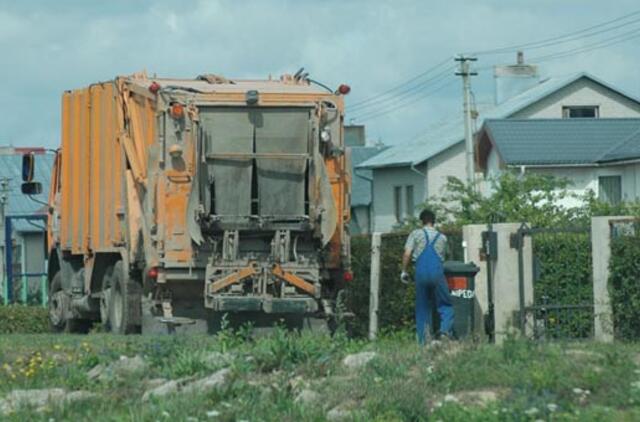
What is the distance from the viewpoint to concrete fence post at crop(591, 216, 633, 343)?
59.9 feet

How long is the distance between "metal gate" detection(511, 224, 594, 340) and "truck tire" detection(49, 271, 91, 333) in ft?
29.9

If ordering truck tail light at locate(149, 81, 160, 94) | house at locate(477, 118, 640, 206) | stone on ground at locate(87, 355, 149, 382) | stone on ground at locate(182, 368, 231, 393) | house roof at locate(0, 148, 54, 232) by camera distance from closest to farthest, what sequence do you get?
stone on ground at locate(182, 368, 231, 393) → stone on ground at locate(87, 355, 149, 382) → truck tail light at locate(149, 81, 160, 94) → house at locate(477, 118, 640, 206) → house roof at locate(0, 148, 54, 232)

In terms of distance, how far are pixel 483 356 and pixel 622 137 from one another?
118 ft

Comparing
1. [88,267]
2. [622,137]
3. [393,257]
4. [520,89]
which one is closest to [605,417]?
[393,257]

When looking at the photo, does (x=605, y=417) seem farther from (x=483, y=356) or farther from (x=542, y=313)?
(x=542, y=313)

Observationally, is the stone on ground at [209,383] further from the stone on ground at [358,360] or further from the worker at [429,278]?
the worker at [429,278]

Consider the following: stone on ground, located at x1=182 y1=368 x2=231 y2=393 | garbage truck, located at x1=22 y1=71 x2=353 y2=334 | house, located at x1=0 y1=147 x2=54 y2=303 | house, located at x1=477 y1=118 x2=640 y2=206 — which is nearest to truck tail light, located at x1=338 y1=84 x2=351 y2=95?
garbage truck, located at x1=22 y1=71 x2=353 y2=334

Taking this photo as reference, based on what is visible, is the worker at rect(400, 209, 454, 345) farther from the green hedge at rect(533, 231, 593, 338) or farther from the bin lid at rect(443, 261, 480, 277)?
the green hedge at rect(533, 231, 593, 338)

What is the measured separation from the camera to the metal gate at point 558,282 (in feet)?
62.7

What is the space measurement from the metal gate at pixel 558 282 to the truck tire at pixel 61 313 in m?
9.11

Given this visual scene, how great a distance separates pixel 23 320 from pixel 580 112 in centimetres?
3173

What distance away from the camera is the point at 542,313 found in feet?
63.6

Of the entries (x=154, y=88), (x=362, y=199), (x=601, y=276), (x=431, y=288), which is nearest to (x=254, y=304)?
(x=431, y=288)

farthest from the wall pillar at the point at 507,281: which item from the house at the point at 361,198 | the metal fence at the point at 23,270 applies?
the house at the point at 361,198
